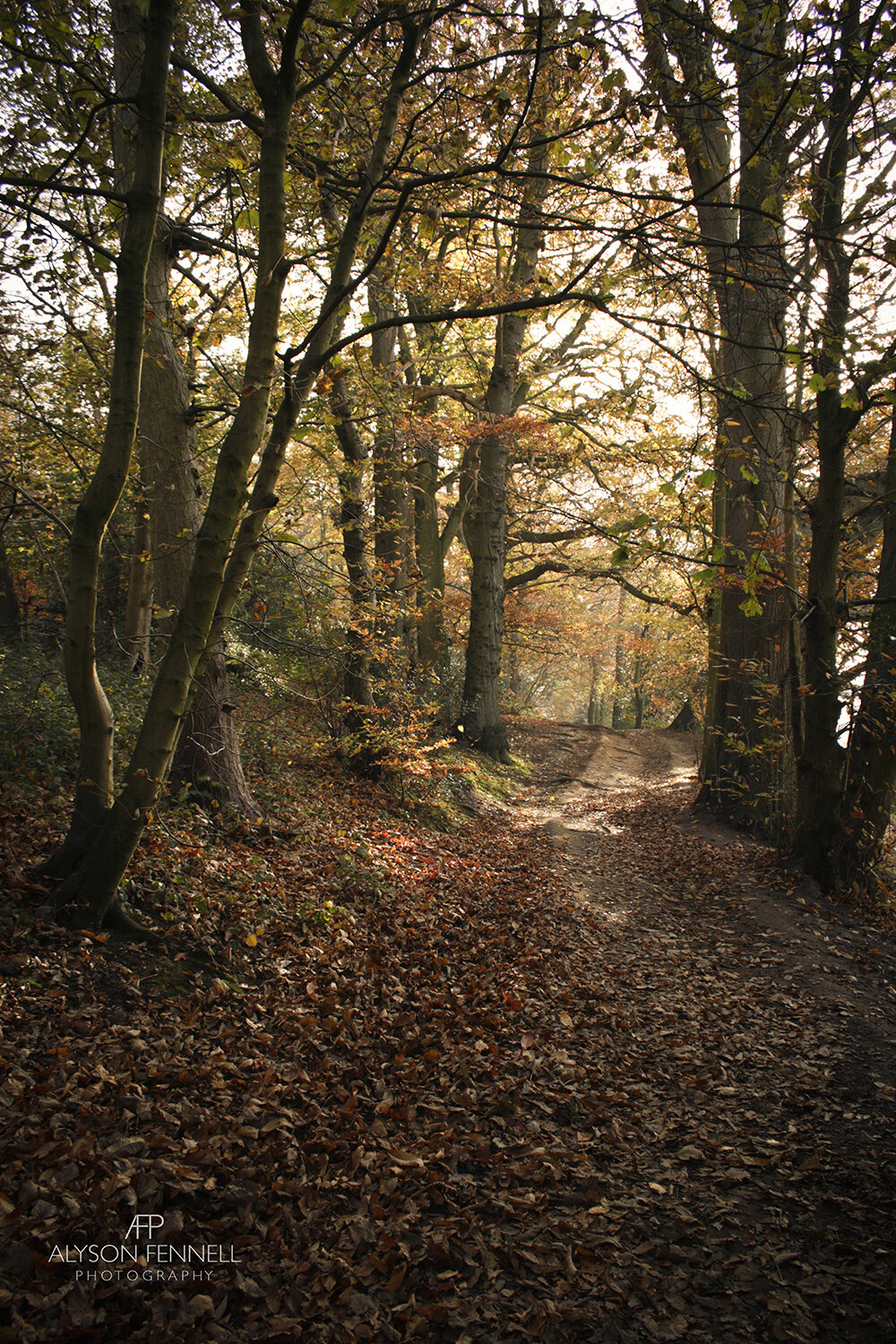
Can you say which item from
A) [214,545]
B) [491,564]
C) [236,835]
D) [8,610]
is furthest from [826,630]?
[8,610]

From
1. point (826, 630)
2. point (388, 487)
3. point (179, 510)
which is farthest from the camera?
point (388, 487)

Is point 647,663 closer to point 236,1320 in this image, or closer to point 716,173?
point 716,173

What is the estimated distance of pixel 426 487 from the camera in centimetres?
1652

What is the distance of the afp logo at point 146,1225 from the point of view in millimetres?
2506

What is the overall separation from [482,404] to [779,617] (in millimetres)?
A: 7408

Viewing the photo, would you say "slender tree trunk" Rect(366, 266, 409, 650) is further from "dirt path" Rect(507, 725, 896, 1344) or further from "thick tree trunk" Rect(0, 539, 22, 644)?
"thick tree trunk" Rect(0, 539, 22, 644)

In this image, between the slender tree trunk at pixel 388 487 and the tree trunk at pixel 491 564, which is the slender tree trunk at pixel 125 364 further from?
the tree trunk at pixel 491 564

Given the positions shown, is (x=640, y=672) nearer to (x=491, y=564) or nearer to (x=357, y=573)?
(x=491, y=564)

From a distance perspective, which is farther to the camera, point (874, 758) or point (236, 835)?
point (874, 758)

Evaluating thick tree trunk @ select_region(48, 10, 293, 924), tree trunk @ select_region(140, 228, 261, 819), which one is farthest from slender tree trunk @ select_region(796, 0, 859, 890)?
tree trunk @ select_region(140, 228, 261, 819)

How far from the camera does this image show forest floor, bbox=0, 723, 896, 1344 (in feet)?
8.20

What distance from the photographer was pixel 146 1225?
255 cm

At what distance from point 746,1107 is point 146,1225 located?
3214mm

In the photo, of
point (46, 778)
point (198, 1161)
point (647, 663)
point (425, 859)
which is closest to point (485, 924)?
point (425, 859)
